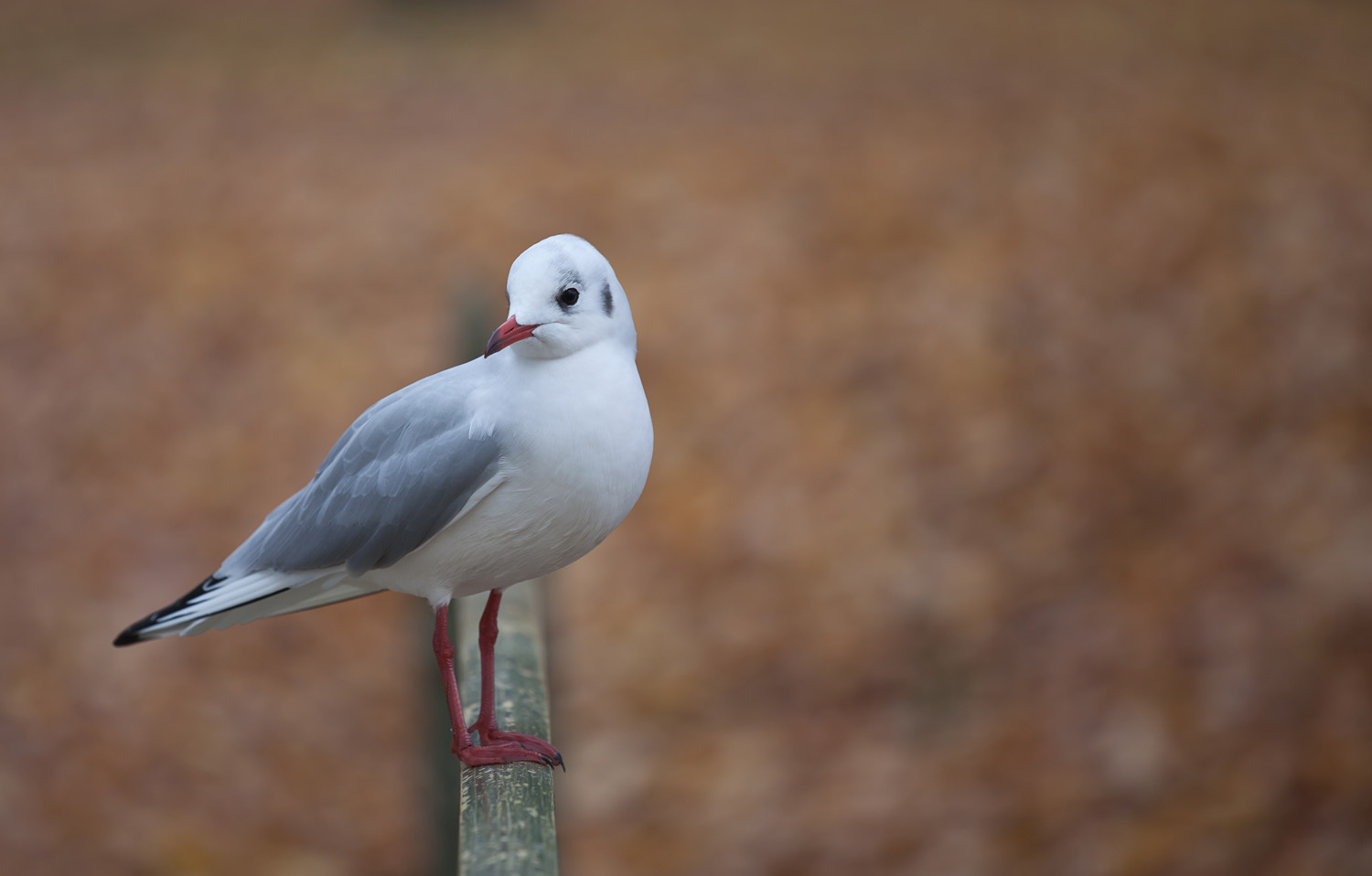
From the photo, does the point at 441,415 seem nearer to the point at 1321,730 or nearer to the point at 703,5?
the point at 1321,730

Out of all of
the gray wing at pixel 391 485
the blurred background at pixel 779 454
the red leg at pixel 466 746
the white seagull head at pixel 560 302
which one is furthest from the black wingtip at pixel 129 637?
the blurred background at pixel 779 454

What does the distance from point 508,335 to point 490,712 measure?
698mm

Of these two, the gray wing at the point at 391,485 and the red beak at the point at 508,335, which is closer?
the red beak at the point at 508,335

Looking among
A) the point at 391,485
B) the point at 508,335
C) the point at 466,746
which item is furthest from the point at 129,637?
the point at 508,335

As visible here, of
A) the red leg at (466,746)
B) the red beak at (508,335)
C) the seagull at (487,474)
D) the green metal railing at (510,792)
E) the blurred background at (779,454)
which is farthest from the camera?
the blurred background at (779,454)

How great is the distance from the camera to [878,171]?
7.74 meters

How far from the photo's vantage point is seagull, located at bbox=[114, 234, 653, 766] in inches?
57.7

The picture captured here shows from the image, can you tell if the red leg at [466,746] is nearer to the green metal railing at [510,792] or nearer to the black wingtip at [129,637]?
the green metal railing at [510,792]

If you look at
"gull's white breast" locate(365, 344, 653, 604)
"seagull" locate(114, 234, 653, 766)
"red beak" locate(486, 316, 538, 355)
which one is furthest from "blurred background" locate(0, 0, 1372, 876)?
"red beak" locate(486, 316, 538, 355)

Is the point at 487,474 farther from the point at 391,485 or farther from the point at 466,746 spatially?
the point at 466,746

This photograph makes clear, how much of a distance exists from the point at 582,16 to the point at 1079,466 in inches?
286

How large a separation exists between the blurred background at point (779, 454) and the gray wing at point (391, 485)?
1.67 meters

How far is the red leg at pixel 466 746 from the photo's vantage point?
1.73 m

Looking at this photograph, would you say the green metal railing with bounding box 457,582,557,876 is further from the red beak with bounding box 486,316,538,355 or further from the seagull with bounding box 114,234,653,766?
the red beak with bounding box 486,316,538,355
